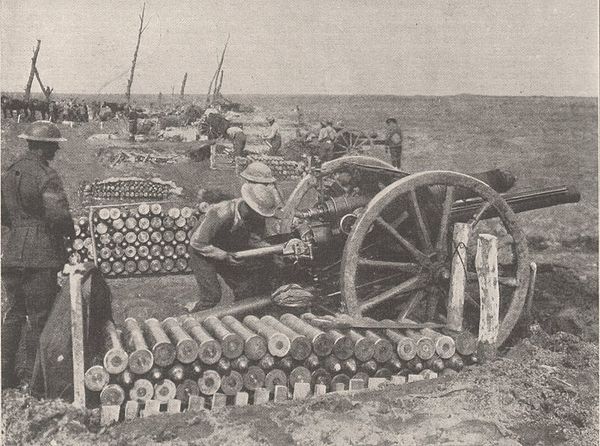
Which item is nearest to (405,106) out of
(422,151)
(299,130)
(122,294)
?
(422,151)

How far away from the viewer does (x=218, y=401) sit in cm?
516

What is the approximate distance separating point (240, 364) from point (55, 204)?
2.17 metres

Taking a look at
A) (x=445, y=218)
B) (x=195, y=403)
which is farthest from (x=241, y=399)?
(x=445, y=218)

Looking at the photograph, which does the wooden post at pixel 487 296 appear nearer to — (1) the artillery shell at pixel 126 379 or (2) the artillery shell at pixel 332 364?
(2) the artillery shell at pixel 332 364

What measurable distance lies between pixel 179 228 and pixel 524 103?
12.8 m

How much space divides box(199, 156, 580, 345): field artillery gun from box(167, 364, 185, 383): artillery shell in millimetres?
1252

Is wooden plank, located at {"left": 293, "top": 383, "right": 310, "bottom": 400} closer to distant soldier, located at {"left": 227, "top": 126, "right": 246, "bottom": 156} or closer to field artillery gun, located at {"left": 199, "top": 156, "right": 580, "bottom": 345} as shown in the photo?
field artillery gun, located at {"left": 199, "top": 156, "right": 580, "bottom": 345}

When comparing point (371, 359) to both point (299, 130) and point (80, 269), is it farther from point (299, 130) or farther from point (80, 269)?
point (299, 130)

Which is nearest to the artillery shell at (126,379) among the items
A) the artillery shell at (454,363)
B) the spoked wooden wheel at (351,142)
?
the artillery shell at (454,363)

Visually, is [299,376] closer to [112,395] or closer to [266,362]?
[266,362]


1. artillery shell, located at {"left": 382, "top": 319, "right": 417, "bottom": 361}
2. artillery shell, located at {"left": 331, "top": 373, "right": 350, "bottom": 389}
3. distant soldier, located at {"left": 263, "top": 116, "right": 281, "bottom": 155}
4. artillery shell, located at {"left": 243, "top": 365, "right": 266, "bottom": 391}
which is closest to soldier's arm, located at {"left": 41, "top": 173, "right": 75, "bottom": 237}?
artillery shell, located at {"left": 243, "top": 365, "right": 266, "bottom": 391}

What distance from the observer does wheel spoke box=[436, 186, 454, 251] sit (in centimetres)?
627

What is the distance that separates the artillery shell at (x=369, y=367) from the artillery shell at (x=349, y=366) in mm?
88

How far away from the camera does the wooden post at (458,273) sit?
611 cm
